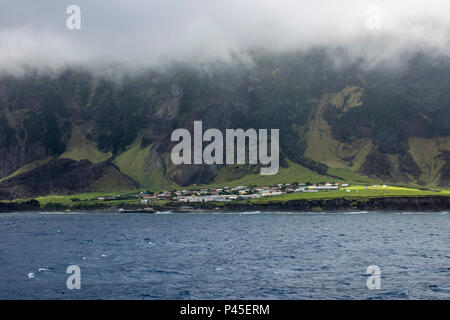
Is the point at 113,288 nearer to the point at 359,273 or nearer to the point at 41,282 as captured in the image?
the point at 41,282

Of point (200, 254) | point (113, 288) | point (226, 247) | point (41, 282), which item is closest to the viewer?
point (113, 288)

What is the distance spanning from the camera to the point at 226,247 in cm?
11012

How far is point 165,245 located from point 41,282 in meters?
49.6

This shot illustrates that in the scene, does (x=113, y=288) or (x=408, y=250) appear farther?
(x=408, y=250)

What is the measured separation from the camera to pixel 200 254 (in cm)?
9762
